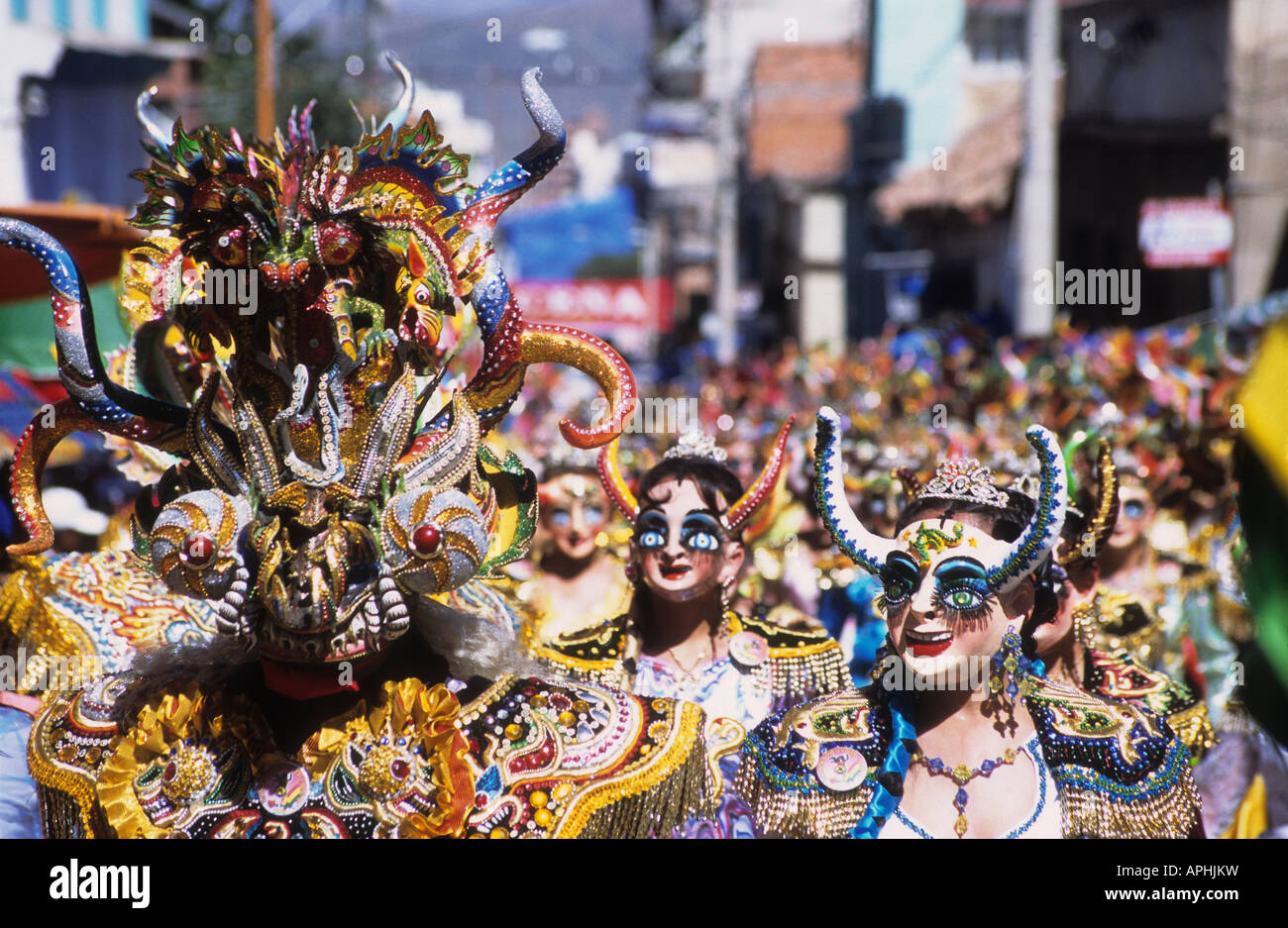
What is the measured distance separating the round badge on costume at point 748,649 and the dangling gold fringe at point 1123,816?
5.34 ft

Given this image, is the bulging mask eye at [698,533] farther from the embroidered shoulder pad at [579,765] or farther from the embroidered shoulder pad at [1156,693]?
the embroidered shoulder pad at [579,765]

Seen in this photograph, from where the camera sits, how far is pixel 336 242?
3.21 meters

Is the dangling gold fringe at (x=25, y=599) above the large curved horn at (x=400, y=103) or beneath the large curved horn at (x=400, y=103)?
beneath

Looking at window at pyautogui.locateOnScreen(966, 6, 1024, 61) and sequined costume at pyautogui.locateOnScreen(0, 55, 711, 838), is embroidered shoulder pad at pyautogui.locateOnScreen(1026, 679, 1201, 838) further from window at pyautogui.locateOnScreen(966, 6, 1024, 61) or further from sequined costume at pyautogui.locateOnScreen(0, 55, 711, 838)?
window at pyautogui.locateOnScreen(966, 6, 1024, 61)

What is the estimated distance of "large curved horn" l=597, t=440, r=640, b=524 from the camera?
16.7 feet

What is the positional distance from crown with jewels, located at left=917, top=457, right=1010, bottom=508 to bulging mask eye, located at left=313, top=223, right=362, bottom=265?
146 centimetres

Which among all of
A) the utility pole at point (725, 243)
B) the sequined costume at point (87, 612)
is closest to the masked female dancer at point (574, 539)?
the sequined costume at point (87, 612)

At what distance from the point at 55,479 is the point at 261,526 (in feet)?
22.6

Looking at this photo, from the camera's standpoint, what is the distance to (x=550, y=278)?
96.6ft

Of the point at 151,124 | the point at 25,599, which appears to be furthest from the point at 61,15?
the point at 151,124

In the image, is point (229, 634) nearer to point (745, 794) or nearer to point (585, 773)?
point (585, 773)

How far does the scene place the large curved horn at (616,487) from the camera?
5.08 metres

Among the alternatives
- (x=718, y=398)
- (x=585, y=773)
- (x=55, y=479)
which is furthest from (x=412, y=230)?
(x=718, y=398)

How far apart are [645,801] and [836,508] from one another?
813 mm
